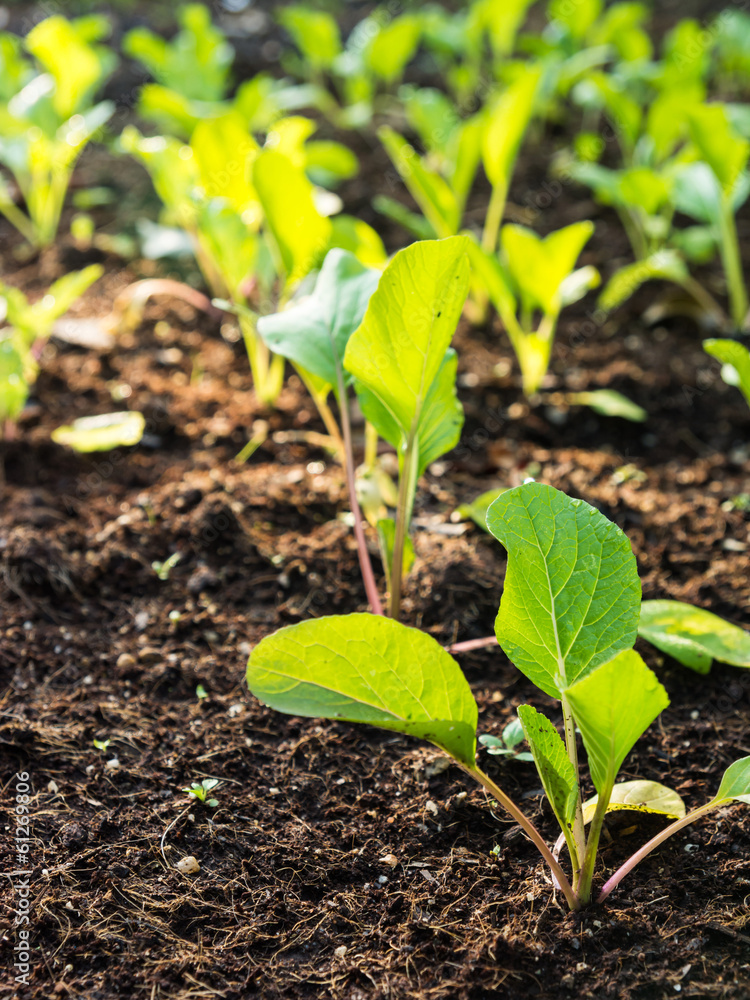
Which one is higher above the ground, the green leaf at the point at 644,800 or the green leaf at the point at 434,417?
the green leaf at the point at 434,417

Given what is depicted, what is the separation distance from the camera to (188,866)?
3.45 ft

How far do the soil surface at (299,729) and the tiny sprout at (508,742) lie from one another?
29 millimetres

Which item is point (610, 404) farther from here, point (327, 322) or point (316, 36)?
point (316, 36)

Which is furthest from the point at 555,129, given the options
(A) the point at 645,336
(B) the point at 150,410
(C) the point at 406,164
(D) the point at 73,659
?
(D) the point at 73,659

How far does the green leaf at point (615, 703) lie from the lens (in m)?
0.76

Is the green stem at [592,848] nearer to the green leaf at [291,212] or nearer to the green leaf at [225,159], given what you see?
the green leaf at [291,212]

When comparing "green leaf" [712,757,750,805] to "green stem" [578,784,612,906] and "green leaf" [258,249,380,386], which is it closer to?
"green stem" [578,784,612,906]

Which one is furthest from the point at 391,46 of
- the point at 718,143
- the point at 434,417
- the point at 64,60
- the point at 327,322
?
the point at 434,417

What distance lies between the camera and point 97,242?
114 inches

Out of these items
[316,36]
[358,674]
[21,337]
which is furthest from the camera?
[316,36]

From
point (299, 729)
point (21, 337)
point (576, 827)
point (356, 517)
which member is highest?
point (21, 337)

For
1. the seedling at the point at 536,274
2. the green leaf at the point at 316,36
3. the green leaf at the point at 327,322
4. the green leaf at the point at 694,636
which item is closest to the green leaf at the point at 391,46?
the green leaf at the point at 316,36

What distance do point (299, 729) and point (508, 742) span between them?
0.33 m

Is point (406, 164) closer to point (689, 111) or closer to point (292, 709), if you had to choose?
point (689, 111)
